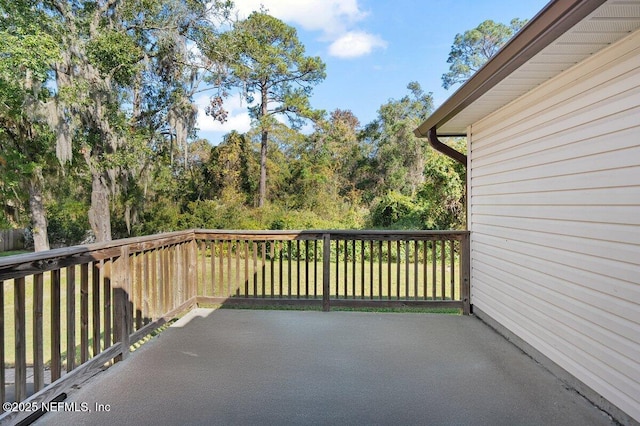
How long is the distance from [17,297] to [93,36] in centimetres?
885

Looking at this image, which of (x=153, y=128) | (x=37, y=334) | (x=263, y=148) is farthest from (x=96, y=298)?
(x=263, y=148)

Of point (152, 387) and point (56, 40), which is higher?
point (56, 40)

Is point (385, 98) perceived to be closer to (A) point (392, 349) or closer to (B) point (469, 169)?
(B) point (469, 169)

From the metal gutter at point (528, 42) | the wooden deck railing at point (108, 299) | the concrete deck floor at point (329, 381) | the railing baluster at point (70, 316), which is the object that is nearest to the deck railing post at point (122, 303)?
the wooden deck railing at point (108, 299)

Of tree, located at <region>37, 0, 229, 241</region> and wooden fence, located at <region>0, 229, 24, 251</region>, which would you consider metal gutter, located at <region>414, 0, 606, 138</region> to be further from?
wooden fence, located at <region>0, 229, 24, 251</region>

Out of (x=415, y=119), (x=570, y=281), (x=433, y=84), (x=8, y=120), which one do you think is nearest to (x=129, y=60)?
(x=8, y=120)

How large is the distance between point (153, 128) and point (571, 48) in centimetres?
1035

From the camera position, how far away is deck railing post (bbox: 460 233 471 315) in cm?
421

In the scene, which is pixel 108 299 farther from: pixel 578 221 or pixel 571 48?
pixel 571 48

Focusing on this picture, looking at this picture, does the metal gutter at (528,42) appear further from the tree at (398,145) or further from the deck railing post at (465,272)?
the tree at (398,145)

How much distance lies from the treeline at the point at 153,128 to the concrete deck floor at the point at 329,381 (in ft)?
20.2

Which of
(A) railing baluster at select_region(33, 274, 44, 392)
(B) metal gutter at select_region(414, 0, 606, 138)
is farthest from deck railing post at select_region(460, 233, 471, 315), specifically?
(A) railing baluster at select_region(33, 274, 44, 392)

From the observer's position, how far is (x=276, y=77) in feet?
47.4

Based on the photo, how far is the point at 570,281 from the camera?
248 centimetres
